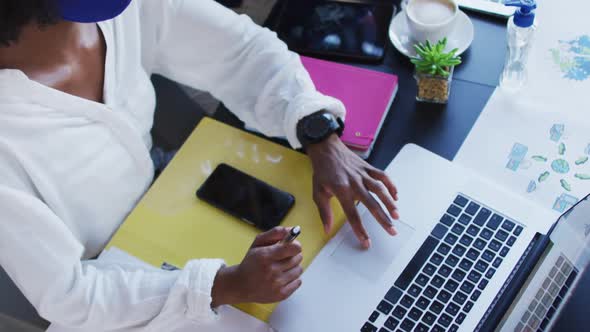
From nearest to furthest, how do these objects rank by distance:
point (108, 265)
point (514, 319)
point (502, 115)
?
point (514, 319), point (108, 265), point (502, 115)

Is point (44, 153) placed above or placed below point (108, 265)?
above

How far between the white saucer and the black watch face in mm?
204

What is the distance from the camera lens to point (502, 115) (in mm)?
976

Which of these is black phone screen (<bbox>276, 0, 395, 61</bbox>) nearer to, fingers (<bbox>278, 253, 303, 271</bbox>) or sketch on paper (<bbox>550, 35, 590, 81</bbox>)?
sketch on paper (<bbox>550, 35, 590, 81</bbox>)

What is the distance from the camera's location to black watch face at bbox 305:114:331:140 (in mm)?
940

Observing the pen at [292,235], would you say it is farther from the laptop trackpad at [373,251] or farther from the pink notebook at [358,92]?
the pink notebook at [358,92]

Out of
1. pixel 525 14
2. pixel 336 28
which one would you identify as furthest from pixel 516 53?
pixel 336 28

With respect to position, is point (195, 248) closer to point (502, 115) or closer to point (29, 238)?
point (29, 238)

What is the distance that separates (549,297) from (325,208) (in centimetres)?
31

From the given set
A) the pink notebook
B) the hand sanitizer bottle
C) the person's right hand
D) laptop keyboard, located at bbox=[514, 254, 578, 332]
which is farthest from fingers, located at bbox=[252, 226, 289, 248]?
the hand sanitizer bottle

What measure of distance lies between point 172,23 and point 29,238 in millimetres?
420

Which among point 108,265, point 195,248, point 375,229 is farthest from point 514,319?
point 108,265

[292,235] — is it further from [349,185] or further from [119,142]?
[119,142]

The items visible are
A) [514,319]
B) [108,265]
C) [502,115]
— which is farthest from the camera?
[502,115]
